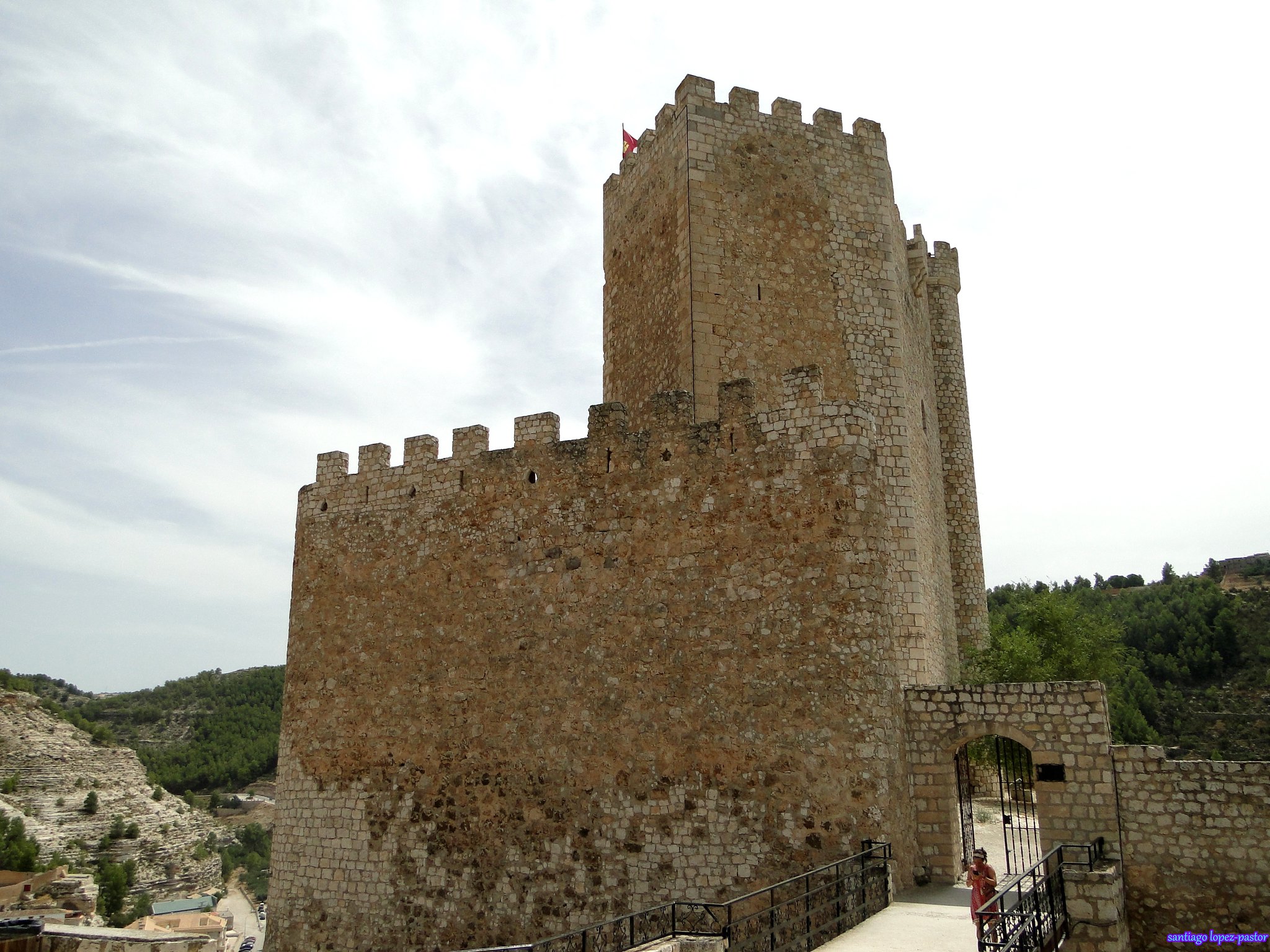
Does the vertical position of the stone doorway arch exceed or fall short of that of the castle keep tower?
it falls short

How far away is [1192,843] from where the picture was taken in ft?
29.0

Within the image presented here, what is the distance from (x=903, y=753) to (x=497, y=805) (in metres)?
5.22

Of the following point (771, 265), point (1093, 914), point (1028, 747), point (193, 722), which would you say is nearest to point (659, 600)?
point (1028, 747)

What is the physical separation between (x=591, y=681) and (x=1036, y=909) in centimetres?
570

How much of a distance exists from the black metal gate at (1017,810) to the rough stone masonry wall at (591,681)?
6.37ft

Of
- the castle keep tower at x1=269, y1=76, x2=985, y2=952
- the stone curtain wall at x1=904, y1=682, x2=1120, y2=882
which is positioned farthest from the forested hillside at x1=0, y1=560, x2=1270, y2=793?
the stone curtain wall at x1=904, y1=682, x2=1120, y2=882

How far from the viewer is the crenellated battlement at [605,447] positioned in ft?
34.8

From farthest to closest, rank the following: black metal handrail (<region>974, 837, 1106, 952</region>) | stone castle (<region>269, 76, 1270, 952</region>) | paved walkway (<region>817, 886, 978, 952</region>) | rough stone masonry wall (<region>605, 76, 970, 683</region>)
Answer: rough stone masonry wall (<region>605, 76, 970, 683</region>), stone castle (<region>269, 76, 1270, 952</region>), paved walkway (<region>817, 886, 978, 952</region>), black metal handrail (<region>974, 837, 1106, 952</region>)

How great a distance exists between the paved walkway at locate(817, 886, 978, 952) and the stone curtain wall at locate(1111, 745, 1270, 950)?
1766 millimetres

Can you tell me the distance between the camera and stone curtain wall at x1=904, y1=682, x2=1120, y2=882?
29.8 feet

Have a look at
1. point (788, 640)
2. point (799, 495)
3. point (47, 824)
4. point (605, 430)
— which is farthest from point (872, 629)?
point (47, 824)

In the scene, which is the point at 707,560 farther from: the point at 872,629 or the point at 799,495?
the point at 872,629

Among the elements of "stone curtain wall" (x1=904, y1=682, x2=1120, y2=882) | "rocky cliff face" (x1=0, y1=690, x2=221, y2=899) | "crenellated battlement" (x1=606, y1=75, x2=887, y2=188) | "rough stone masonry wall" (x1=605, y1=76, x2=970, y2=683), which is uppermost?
"crenellated battlement" (x1=606, y1=75, x2=887, y2=188)

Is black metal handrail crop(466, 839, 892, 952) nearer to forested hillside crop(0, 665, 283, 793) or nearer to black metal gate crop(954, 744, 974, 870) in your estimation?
black metal gate crop(954, 744, 974, 870)
